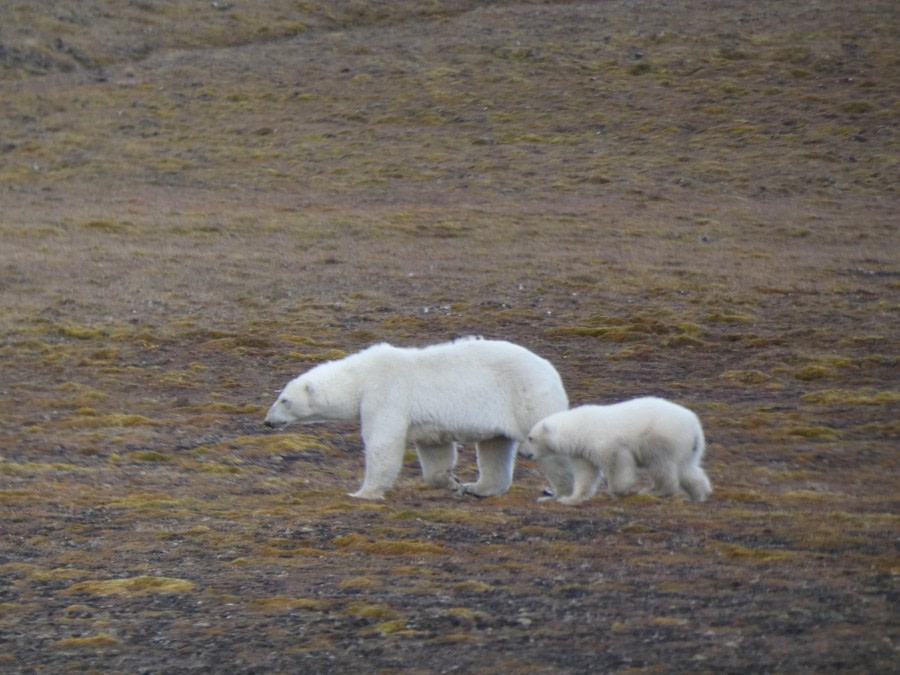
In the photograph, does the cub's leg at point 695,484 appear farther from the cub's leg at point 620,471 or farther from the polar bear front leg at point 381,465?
the polar bear front leg at point 381,465

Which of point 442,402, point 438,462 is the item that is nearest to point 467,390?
point 442,402

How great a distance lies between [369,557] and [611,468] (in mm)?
2444

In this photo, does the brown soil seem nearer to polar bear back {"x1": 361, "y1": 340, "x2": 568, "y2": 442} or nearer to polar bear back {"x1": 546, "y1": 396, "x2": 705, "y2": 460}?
polar bear back {"x1": 546, "y1": 396, "x2": 705, "y2": 460}

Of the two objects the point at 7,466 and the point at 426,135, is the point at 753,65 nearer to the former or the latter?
the point at 426,135

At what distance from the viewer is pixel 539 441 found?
967cm

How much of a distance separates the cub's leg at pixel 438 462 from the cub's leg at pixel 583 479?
3.61 ft

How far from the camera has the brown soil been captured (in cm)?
679

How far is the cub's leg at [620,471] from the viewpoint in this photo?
9.65m

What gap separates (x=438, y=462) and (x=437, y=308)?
1042 cm

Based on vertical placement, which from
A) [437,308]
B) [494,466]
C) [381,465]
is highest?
[437,308]

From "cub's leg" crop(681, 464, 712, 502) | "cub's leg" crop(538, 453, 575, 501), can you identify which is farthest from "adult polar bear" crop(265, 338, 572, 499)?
"cub's leg" crop(681, 464, 712, 502)

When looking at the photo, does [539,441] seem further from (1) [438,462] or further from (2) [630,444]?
(1) [438,462]

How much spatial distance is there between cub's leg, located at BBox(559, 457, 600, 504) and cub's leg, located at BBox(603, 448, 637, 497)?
0.41 ft

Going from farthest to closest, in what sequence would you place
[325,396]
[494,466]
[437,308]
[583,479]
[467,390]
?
A: [437,308] < [494,466] < [325,396] < [467,390] < [583,479]
